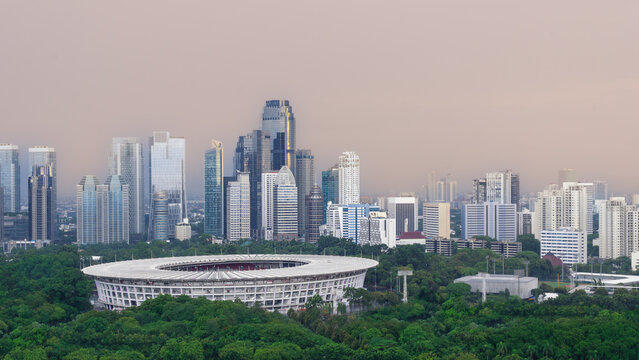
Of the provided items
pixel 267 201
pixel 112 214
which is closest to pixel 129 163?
pixel 112 214

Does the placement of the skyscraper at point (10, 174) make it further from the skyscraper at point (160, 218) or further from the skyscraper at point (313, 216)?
the skyscraper at point (313, 216)

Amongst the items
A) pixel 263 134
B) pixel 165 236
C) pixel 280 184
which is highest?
pixel 263 134

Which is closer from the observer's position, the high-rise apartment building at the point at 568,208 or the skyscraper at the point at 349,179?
the high-rise apartment building at the point at 568,208

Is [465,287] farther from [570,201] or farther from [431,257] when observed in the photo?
[570,201]

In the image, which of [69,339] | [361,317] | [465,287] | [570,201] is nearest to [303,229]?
[570,201]

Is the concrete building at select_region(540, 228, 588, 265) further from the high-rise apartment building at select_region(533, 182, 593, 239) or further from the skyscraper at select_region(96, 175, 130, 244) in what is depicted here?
the skyscraper at select_region(96, 175, 130, 244)

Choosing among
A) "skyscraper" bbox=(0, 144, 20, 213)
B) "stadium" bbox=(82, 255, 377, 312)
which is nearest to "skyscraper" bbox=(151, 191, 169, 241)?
"skyscraper" bbox=(0, 144, 20, 213)

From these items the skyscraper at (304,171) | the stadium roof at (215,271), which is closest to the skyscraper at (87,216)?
the skyscraper at (304,171)
